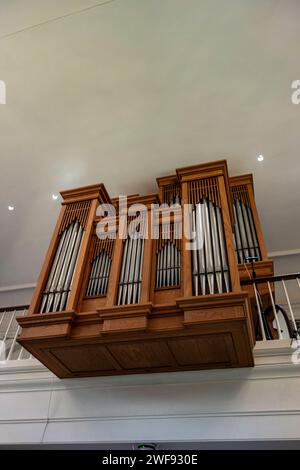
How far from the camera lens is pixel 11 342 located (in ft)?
22.8

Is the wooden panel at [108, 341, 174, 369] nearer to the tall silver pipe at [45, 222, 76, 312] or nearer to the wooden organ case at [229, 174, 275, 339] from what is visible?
the tall silver pipe at [45, 222, 76, 312]

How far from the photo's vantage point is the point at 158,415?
3648 mm

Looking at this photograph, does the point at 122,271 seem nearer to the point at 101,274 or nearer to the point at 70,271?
the point at 101,274

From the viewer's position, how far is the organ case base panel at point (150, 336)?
3.20 meters

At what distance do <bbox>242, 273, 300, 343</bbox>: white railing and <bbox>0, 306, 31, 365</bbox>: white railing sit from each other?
2610 mm

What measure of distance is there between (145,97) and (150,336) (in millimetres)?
3714

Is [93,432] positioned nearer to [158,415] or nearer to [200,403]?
[158,415]

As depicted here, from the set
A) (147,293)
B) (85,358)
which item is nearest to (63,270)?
(85,358)

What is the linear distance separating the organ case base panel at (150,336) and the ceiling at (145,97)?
3.39 metres

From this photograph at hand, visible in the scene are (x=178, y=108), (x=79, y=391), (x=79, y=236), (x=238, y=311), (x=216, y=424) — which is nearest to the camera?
(x=238, y=311)

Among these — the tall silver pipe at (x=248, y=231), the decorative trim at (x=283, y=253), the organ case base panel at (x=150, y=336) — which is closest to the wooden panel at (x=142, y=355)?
the organ case base panel at (x=150, y=336)

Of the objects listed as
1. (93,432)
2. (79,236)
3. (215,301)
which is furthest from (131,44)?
(93,432)

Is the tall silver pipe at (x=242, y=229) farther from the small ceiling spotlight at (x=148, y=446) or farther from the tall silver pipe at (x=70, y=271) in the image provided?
the small ceiling spotlight at (x=148, y=446)

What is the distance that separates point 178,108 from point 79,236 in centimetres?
262
